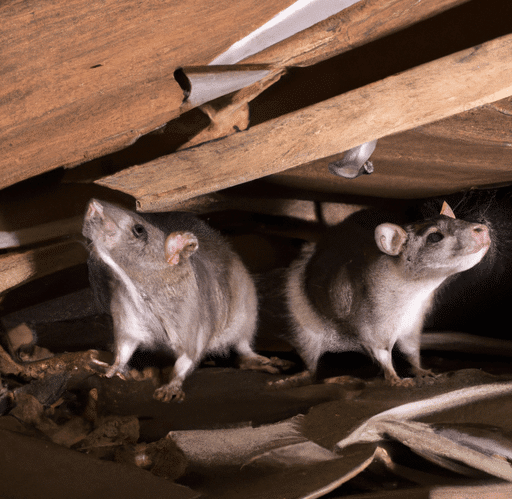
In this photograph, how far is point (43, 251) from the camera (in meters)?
2.51

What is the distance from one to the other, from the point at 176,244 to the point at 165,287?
0.85ft

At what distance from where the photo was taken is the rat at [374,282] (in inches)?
95.1

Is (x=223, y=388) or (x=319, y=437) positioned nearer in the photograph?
(x=319, y=437)

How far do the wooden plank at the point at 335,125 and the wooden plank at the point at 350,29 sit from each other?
14 cm

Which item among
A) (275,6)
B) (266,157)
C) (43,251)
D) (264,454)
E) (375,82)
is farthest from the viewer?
(43,251)

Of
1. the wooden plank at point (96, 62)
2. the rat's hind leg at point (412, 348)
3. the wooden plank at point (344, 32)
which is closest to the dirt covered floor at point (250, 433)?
the rat's hind leg at point (412, 348)

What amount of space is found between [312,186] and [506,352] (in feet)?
4.78

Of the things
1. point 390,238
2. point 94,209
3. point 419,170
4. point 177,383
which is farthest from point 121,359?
point 419,170

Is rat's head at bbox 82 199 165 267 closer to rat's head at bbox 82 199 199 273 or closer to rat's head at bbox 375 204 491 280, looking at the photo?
rat's head at bbox 82 199 199 273

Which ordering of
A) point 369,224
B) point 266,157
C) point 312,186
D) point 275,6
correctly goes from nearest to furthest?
point 275,6 < point 266,157 < point 312,186 < point 369,224

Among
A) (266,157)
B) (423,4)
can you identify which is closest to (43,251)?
(266,157)

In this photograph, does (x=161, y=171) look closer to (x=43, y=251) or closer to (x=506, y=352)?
(x=43, y=251)

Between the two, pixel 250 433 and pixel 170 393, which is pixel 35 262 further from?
pixel 250 433

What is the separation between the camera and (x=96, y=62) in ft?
4.54
